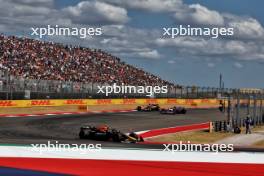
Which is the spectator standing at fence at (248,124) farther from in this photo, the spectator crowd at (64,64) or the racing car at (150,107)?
the spectator crowd at (64,64)

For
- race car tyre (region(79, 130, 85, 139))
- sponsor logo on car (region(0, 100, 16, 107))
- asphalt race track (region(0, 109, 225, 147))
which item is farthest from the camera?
sponsor logo on car (region(0, 100, 16, 107))

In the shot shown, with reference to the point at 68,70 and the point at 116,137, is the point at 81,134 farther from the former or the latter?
the point at 68,70

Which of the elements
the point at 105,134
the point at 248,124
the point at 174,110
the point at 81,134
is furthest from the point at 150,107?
the point at 248,124

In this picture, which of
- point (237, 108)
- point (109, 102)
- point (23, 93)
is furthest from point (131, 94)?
point (23, 93)

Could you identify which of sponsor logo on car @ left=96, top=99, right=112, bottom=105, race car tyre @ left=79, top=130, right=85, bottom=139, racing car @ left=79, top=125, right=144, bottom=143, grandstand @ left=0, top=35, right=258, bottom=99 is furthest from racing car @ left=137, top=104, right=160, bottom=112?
race car tyre @ left=79, top=130, right=85, bottom=139

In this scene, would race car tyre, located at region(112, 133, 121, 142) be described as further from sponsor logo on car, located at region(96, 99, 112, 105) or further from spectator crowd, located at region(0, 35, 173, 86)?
spectator crowd, located at region(0, 35, 173, 86)

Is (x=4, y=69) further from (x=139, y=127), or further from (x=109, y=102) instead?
(x=139, y=127)
